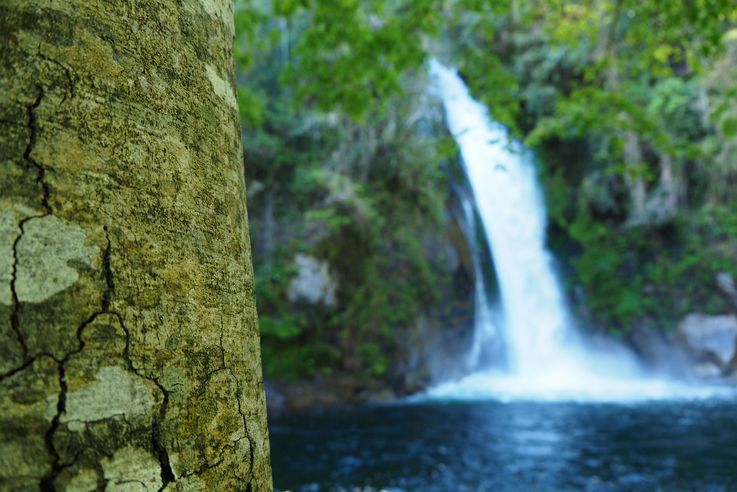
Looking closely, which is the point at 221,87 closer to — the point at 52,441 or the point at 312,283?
the point at 52,441

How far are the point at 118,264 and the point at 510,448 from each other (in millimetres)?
8180

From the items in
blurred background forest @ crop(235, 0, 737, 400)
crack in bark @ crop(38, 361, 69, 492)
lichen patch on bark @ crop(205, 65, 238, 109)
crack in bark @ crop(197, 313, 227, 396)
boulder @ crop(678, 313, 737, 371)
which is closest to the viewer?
crack in bark @ crop(38, 361, 69, 492)

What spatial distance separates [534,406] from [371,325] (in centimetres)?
439

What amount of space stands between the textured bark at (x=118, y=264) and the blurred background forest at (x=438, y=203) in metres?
5.56

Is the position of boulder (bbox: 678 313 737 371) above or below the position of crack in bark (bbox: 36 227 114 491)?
below

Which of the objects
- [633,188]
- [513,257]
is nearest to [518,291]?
[513,257]

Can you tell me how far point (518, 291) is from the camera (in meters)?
18.1

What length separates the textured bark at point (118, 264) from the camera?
23.1 inches

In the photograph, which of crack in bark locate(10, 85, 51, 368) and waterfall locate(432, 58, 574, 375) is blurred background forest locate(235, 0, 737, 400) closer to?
waterfall locate(432, 58, 574, 375)

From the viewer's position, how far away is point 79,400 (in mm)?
600

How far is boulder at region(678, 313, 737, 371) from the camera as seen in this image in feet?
51.5

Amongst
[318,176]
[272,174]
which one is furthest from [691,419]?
[272,174]

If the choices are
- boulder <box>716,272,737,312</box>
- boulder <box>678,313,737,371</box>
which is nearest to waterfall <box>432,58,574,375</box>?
boulder <box>678,313,737,371</box>

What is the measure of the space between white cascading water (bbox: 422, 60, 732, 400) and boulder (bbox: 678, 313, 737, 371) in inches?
64.6
